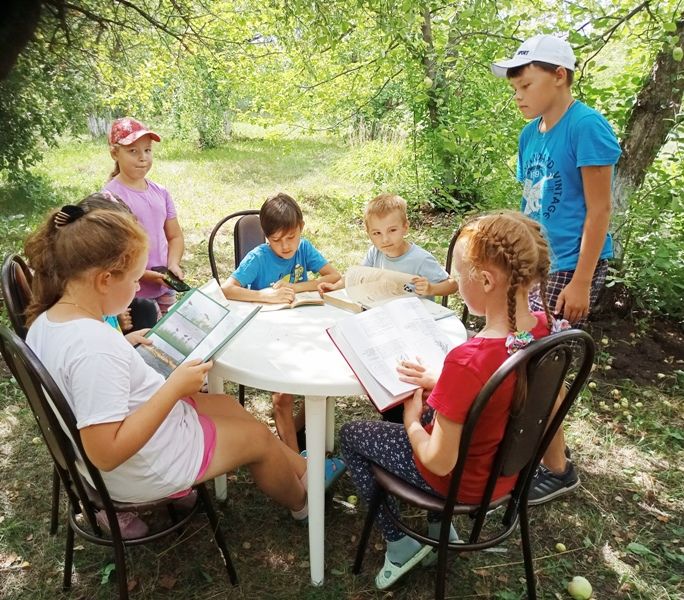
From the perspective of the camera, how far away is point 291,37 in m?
4.90

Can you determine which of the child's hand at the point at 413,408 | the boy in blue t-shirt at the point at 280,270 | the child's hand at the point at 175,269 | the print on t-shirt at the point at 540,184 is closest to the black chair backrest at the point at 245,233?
the child's hand at the point at 175,269

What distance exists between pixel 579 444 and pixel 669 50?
2408mm

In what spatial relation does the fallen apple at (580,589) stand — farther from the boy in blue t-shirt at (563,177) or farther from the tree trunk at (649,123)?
the tree trunk at (649,123)

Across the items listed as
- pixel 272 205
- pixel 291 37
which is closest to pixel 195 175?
pixel 291 37

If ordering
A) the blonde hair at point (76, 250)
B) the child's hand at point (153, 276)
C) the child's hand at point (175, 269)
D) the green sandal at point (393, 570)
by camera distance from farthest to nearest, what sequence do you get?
1. the child's hand at point (175, 269)
2. the child's hand at point (153, 276)
3. the green sandal at point (393, 570)
4. the blonde hair at point (76, 250)

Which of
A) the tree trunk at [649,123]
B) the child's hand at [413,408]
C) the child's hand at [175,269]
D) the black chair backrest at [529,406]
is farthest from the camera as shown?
the tree trunk at [649,123]

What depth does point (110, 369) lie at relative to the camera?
4.63 feet

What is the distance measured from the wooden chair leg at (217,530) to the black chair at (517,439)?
1.79 feet

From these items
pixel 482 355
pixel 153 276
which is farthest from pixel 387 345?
pixel 153 276

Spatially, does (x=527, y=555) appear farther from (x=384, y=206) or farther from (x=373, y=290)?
(x=384, y=206)

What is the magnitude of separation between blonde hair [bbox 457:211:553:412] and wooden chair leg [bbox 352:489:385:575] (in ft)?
2.16

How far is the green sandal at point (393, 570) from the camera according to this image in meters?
1.96

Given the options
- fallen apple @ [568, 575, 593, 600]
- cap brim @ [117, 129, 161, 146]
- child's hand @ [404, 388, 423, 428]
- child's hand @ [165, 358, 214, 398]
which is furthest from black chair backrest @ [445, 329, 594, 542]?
cap brim @ [117, 129, 161, 146]

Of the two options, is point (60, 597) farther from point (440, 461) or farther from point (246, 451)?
point (440, 461)
